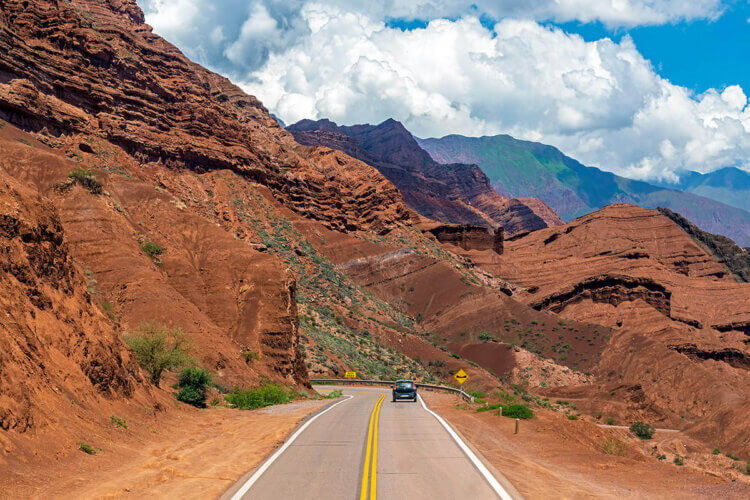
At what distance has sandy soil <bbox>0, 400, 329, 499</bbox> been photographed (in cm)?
939

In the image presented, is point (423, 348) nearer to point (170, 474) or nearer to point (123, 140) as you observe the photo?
point (123, 140)

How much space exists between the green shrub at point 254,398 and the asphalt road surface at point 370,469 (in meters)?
7.39

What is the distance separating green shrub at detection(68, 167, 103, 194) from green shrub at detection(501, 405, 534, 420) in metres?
26.7

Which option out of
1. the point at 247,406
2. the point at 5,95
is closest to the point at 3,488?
the point at 247,406

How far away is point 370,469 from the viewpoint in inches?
457

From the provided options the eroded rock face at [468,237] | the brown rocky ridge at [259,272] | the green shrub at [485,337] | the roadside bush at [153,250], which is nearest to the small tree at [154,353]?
the brown rocky ridge at [259,272]

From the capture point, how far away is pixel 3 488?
8.64 metres

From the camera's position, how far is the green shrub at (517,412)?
22.3 meters

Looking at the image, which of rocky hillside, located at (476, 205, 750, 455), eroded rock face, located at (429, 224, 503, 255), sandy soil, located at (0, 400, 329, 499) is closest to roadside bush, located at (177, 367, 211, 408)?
sandy soil, located at (0, 400, 329, 499)

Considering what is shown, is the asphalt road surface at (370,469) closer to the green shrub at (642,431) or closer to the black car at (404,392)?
the black car at (404,392)

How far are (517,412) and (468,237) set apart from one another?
127961 millimetres

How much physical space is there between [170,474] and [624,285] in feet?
366

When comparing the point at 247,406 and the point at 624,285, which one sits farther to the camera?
the point at 624,285

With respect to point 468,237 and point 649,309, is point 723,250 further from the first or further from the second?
point 649,309
